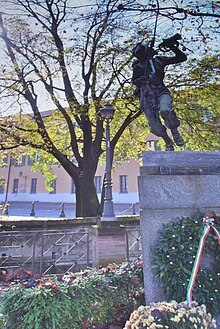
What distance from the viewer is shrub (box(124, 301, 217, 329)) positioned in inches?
80.2

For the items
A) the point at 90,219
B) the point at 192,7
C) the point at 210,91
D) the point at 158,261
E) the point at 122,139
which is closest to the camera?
the point at 158,261

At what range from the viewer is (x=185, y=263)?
2986 mm

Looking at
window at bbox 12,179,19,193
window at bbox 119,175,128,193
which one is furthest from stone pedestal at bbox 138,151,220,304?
window at bbox 12,179,19,193

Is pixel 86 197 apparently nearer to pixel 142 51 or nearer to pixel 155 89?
pixel 155 89

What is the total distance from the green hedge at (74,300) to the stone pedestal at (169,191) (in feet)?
0.99

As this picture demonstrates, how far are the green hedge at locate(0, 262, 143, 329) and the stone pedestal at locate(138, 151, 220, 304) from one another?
11.8 inches

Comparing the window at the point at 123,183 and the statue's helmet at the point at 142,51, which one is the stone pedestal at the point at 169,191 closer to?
the statue's helmet at the point at 142,51

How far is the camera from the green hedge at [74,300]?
255cm

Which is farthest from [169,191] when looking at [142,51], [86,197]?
[86,197]

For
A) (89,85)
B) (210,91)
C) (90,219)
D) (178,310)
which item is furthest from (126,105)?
(178,310)

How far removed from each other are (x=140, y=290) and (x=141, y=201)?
1245 mm

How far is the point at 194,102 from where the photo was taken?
38.3 feet

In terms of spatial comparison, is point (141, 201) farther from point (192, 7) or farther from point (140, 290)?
point (192, 7)

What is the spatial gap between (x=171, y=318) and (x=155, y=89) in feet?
12.3
